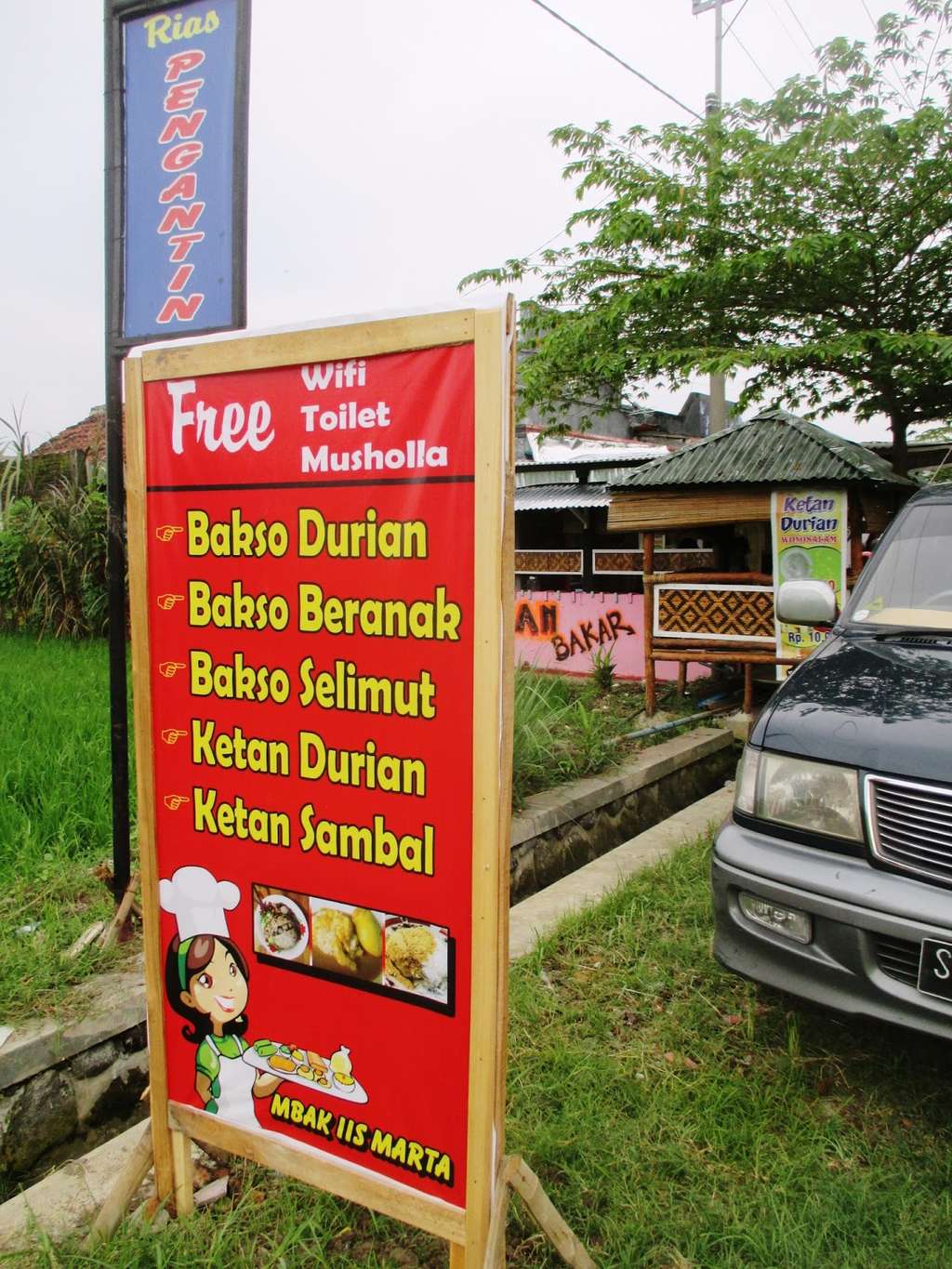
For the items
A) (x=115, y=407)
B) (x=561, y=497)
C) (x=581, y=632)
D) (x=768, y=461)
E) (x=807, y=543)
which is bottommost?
(x=581, y=632)

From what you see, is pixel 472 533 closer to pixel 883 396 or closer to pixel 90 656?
pixel 90 656

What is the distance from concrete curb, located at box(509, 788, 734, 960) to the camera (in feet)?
12.2

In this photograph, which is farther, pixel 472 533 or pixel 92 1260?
pixel 92 1260

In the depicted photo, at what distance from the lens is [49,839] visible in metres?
3.99

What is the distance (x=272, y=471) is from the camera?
6.17ft

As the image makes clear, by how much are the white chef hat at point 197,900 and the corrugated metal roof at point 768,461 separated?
657 centimetres

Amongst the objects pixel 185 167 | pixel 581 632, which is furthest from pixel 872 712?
pixel 581 632

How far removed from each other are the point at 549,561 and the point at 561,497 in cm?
104

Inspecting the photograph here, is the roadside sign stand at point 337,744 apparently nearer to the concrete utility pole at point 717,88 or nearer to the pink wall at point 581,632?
the pink wall at point 581,632

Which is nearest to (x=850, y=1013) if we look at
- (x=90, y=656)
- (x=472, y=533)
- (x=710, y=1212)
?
(x=710, y=1212)

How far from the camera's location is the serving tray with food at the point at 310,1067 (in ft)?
6.12

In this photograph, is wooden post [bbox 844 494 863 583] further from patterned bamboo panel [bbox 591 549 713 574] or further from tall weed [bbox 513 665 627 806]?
tall weed [bbox 513 665 627 806]

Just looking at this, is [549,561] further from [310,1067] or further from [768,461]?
[310,1067]

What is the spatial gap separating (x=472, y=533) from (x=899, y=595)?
241 cm
